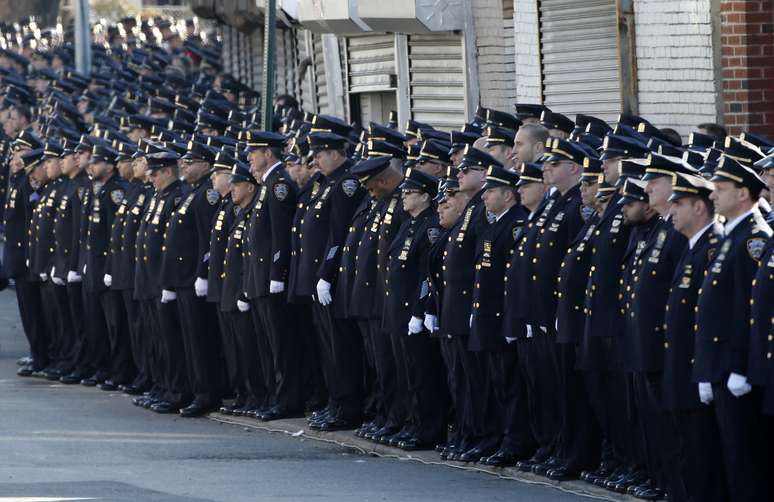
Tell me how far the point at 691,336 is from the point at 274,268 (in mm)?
5457

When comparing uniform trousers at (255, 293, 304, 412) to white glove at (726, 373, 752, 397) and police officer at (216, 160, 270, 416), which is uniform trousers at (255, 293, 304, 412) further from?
white glove at (726, 373, 752, 397)

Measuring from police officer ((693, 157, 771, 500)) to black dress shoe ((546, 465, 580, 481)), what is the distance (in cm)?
193

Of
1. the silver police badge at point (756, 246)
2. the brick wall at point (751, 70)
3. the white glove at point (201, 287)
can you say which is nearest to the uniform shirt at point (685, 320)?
the silver police badge at point (756, 246)

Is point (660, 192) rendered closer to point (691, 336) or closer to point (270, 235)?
point (691, 336)

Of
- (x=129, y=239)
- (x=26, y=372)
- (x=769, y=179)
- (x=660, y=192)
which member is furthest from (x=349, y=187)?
→ (x=26, y=372)

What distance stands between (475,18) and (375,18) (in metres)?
1.37

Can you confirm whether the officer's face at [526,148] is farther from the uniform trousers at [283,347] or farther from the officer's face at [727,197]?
the officer's face at [727,197]

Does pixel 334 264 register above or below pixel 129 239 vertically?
below

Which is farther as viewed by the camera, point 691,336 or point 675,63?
point 675,63

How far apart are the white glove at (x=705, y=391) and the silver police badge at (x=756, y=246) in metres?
0.70

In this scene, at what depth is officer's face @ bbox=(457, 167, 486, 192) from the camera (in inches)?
522

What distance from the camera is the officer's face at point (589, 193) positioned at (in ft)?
39.7

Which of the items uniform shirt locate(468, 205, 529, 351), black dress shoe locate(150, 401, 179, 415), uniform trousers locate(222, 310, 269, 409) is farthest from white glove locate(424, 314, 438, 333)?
black dress shoe locate(150, 401, 179, 415)

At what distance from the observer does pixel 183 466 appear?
13.3m
